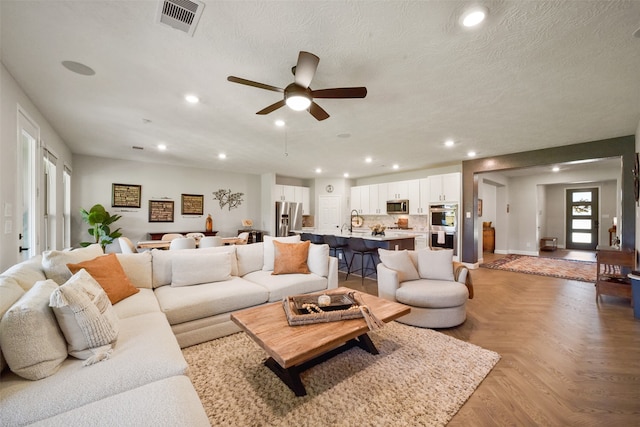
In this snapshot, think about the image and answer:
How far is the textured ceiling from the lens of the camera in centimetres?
170

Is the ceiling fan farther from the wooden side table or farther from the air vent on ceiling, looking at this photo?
the wooden side table

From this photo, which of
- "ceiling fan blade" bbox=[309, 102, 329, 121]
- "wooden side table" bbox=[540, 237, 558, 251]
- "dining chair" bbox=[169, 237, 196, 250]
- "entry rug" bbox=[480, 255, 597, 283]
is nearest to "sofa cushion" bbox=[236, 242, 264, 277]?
"dining chair" bbox=[169, 237, 196, 250]

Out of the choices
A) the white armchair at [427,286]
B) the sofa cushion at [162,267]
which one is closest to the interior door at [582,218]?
the white armchair at [427,286]

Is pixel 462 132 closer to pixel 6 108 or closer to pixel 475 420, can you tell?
pixel 475 420

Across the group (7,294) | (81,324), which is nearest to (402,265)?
(81,324)

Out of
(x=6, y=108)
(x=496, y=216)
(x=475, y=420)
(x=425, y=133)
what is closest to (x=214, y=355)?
(x=475, y=420)

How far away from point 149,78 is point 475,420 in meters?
3.75

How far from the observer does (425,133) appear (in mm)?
4098

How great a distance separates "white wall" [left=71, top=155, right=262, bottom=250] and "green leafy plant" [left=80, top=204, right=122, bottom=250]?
1.45 feet

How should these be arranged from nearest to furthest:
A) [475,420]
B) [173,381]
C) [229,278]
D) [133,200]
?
[173,381] → [475,420] → [229,278] → [133,200]

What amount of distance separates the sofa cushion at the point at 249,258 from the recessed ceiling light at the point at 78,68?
2315 mm

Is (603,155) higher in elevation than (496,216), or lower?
higher

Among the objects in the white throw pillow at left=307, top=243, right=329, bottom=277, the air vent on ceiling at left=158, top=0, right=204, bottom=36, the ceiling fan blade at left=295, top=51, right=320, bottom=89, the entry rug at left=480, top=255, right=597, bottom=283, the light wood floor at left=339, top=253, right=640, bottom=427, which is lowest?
the light wood floor at left=339, top=253, right=640, bottom=427

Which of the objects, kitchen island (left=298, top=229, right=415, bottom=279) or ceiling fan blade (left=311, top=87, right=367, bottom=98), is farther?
kitchen island (left=298, top=229, right=415, bottom=279)
